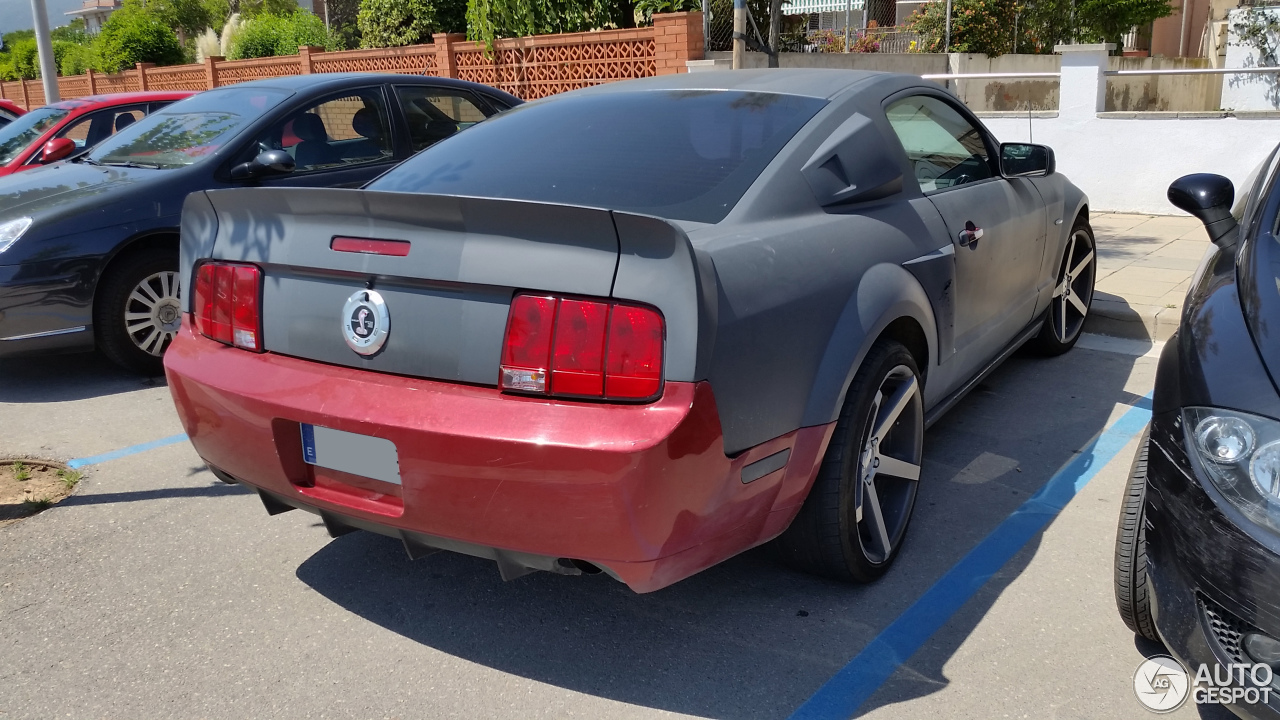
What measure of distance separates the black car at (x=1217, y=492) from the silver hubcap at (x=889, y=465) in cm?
70

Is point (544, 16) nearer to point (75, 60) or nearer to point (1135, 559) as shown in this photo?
point (1135, 559)

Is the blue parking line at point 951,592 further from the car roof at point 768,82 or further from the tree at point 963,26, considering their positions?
the tree at point 963,26

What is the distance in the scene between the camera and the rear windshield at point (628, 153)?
9.99 ft

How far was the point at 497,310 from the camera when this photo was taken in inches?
97.7

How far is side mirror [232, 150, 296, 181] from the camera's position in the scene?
542 cm

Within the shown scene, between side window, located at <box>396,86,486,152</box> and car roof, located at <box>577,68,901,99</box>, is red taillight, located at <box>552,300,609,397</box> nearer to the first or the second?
car roof, located at <box>577,68,901,99</box>

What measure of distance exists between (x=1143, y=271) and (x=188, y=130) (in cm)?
646

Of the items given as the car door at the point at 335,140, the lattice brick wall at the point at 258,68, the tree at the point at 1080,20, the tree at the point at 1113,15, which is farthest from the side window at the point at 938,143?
the tree at the point at 1113,15

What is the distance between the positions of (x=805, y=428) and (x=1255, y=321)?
1111 millimetres

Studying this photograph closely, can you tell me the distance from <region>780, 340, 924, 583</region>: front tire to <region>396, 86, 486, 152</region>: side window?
4.27 meters

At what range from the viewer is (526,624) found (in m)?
3.06

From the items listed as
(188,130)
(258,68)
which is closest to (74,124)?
(188,130)

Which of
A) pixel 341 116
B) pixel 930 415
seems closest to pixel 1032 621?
pixel 930 415

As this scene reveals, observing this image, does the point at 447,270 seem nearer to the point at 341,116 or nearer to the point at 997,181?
the point at 997,181
